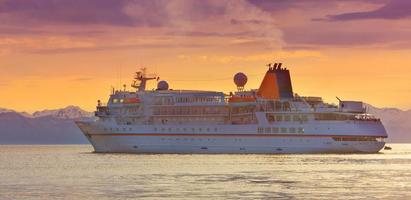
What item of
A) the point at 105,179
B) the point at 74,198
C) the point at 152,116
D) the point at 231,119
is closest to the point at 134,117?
the point at 152,116

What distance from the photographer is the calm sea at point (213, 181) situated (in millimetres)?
67812

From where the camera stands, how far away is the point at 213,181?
8156 cm

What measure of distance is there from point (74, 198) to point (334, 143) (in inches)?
2703

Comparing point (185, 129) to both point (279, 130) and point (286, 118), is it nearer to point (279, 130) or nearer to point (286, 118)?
point (279, 130)

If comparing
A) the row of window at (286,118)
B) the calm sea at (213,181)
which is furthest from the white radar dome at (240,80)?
the calm sea at (213,181)

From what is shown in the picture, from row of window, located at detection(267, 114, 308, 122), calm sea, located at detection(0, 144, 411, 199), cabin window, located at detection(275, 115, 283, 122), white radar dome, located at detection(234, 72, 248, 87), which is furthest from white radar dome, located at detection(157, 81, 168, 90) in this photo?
calm sea, located at detection(0, 144, 411, 199)

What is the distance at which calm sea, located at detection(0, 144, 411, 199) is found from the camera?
6781cm

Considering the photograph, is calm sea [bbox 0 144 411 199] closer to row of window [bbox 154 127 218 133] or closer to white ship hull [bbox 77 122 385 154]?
white ship hull [bbox 77 122 385 154]

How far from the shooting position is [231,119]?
Answer: 443 ft

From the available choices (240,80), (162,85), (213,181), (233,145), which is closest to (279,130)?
(233,145)

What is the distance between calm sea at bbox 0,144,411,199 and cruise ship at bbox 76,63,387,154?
12808 millimetres

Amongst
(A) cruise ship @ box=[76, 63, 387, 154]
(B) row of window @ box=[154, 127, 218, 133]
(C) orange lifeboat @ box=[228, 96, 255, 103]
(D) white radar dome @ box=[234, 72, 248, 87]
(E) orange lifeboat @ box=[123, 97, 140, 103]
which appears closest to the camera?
(A) cruise ship @ box=[76, 63, 387, 154]

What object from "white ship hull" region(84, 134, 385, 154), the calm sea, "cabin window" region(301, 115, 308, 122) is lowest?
the calm sea

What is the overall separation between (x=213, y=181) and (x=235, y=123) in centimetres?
5282
